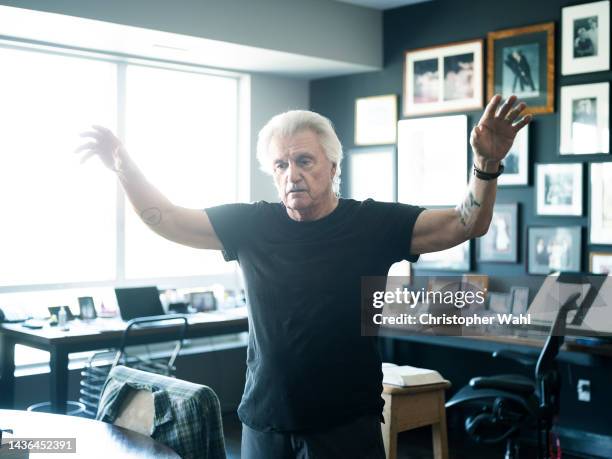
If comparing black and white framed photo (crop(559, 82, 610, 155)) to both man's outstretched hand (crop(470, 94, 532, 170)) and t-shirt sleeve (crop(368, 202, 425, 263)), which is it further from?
man's outstretched hand (crop(470, 94, 532, 170))

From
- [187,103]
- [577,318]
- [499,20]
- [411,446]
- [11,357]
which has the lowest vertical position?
[411,446]

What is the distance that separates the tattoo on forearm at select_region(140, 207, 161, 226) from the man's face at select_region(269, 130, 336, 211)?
32 centimetres

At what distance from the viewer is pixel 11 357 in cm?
426

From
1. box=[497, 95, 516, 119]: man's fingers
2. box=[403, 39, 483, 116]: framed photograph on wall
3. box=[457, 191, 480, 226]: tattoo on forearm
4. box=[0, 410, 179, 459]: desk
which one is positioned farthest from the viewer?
box=[403, 39, 483, 116]: framed photograph on wall

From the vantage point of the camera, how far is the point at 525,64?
15.3 feet

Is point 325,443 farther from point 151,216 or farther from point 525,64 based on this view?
point 525,64

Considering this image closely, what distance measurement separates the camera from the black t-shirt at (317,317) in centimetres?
171

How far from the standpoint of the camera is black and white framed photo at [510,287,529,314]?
4582mm

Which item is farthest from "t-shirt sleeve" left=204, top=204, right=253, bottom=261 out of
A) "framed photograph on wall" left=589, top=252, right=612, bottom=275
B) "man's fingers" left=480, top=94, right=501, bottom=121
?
"framed photograph on wall" left=589, top=252, right=612, bottom=275

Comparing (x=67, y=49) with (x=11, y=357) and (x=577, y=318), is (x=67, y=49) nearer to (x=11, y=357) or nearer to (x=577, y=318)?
(x=11, y=357)

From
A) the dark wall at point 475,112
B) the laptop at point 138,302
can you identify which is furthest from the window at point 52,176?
the dark wall at point 475,112

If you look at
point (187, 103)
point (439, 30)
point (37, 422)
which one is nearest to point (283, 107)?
point (187, 103)

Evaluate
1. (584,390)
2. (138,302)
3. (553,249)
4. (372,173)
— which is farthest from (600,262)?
(138,302)

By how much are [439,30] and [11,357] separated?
3390 mm
